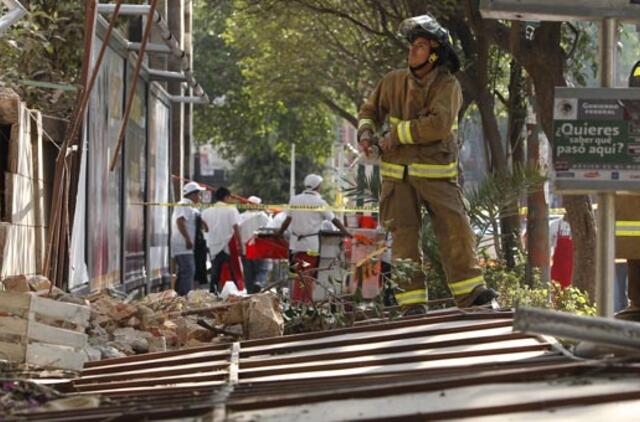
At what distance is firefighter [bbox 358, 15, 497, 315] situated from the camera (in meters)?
9.27

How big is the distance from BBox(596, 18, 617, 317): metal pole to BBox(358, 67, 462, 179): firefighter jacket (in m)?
1.66

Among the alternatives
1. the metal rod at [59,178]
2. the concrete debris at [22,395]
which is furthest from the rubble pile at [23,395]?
the metal rod at [59,178]

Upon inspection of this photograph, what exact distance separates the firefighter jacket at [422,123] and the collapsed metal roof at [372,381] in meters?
1.59

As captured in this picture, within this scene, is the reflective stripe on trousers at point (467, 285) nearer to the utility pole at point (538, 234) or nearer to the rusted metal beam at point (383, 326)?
the rusted metal beam at point (383, 326)

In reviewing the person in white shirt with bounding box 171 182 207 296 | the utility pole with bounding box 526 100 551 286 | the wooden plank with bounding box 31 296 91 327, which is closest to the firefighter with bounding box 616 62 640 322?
the wooden plank with bounding box 31 296 91 327

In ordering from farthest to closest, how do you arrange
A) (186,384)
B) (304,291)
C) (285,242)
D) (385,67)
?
(385,67)
(285,242)
(304,291)
(186,384)

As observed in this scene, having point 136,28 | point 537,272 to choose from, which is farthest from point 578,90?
point 136,28

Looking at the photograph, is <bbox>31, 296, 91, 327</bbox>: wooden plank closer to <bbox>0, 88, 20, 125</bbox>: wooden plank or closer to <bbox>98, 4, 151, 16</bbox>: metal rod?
<bbox>0, 88, 20, 125</bbox>: wooden plank

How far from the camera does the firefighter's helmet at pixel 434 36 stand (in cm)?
925

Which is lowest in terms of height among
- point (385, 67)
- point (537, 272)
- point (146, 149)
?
point (537, 272)

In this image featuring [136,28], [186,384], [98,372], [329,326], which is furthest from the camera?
[136,28]

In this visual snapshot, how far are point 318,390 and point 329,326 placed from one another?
3337mm

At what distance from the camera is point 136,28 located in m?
19.0

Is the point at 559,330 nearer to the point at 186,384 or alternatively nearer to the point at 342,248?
the point at 186,384
